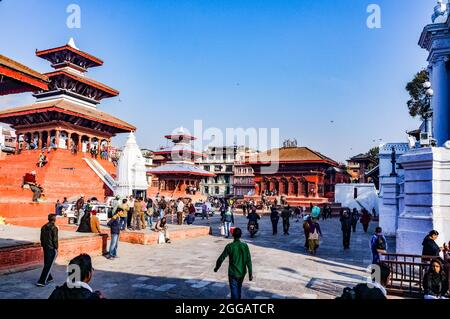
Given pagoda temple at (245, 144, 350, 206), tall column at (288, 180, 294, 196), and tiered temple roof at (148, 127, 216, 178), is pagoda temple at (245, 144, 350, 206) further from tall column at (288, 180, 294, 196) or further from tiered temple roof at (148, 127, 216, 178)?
tiered temple roof at (148, 127, 216, 178)

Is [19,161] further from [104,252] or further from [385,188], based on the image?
[385,188]

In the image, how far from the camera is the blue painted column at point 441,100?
15766 mm

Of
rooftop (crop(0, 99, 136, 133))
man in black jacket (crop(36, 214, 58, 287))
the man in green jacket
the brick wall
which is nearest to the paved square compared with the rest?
man in black jacket (crop(36, 214, 58, 287))

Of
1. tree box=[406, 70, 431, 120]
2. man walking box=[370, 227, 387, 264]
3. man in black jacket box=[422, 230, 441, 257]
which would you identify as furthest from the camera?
tree box=[406, 70, 431, 120]

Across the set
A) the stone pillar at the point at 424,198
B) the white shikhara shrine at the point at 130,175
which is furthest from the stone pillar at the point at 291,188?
the stone pillar at the point at 424,198

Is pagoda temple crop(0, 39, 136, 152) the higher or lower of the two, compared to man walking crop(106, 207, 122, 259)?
higher

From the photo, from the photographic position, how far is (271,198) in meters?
43.7

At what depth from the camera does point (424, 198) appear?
30.9ft

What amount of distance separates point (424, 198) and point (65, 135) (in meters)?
31.6

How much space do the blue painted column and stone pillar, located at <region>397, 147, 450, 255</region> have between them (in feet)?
A: 24.1

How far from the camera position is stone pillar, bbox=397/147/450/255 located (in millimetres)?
9109

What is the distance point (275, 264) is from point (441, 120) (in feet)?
37.3

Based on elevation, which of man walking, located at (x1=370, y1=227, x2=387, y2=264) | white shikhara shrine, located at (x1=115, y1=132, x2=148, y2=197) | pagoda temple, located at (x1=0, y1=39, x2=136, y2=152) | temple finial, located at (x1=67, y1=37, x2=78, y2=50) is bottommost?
man walking, located at (x1=370, y1=227, x2=387, y2=264)

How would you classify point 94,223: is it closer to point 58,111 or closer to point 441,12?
point 441,12
